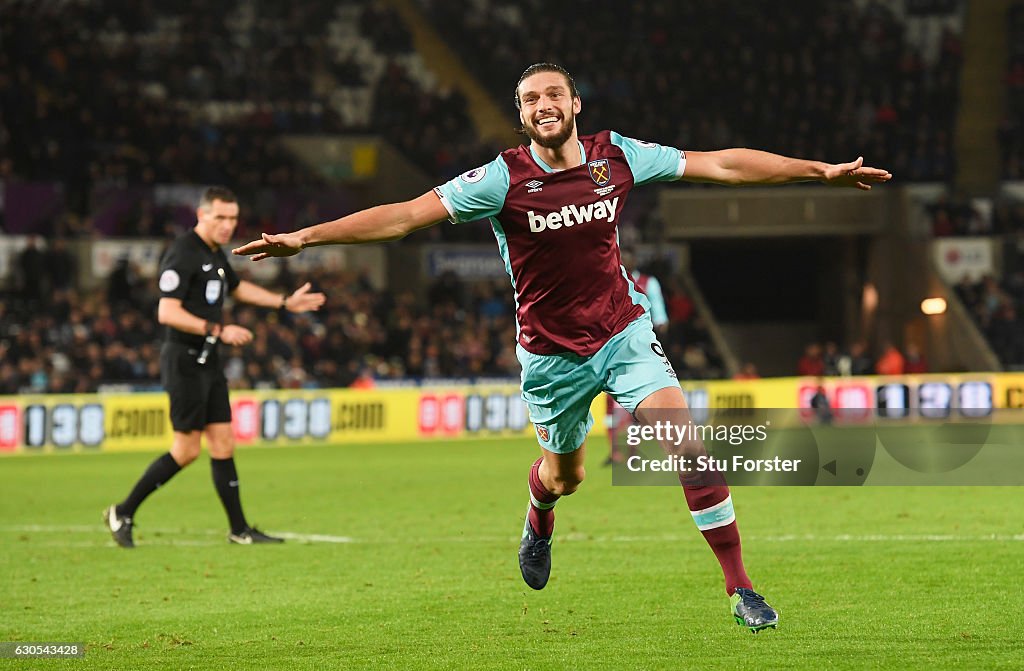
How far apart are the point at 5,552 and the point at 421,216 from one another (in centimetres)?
540

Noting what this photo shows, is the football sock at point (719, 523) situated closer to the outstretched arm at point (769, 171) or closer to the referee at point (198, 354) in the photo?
the outstretched arm at point (769, 171)

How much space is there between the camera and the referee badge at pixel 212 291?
10.0 metres

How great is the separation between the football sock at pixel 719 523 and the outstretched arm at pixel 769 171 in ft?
4.26

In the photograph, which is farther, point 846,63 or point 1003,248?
point 846,63

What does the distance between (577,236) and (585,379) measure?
0.69 metres

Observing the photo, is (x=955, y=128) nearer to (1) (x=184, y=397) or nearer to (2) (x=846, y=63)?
→ (2) (x=846, y=63)

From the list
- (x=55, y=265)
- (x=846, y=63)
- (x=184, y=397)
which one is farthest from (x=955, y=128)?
(x=184, y=397)

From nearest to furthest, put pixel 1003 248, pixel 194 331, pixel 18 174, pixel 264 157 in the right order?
pixel 194 331 < pixel 18 174 < pixel 264 157 < pixel 1003 248

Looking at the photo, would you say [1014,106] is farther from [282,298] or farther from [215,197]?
[215,197]

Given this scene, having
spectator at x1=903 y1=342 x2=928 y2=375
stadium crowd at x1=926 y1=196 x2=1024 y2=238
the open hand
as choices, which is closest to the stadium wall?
spectator at x1=903 y1=342 x2=928 y2=375

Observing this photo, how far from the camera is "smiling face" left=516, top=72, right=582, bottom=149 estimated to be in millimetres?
6297

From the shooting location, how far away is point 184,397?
992cm

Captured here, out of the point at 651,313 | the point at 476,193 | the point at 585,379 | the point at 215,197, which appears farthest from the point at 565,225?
the point at 651,313

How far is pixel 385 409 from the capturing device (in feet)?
76.8
